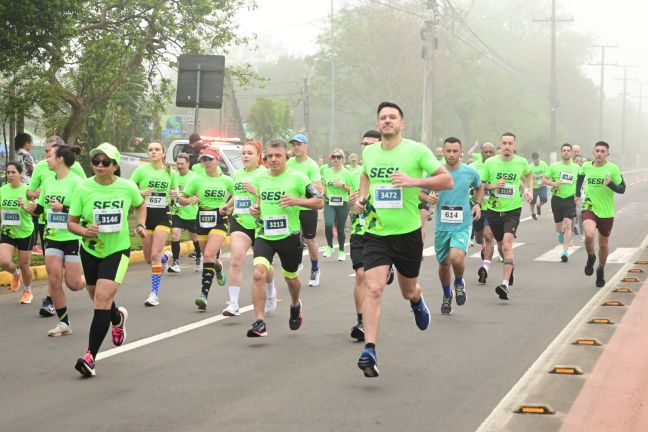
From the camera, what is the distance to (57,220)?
387 inches

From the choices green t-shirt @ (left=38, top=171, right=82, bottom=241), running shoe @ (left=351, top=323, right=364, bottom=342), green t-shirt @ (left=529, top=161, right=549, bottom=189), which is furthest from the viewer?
green t-shirt @ (left=529, top=161, right=549, bottom=189)

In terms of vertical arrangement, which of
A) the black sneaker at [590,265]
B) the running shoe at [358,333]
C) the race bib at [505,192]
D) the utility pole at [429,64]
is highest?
the utility pole at [429,64]

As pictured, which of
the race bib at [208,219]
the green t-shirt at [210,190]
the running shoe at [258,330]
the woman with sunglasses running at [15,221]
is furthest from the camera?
the green t-shirt at [210,190]

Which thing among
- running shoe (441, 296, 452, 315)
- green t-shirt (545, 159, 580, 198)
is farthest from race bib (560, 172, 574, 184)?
running shoe (441, 296, 452, 315)

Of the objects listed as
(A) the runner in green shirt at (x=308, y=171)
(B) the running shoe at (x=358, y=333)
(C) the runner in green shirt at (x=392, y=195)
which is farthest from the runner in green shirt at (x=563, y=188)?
(C) the runner in green shirt at (x=392, y=195)

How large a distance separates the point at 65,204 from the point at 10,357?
1859 millimetres

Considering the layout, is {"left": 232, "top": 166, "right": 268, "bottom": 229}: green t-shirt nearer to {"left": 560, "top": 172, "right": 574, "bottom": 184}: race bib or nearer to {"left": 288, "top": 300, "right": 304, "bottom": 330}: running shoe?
{"left": 288, "top": 300, "right": 304, "bottom": 330}: running shoe

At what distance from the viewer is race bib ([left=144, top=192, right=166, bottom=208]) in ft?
41.5

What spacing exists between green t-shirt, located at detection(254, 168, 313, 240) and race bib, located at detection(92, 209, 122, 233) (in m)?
1.68

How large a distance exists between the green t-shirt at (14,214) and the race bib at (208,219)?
6.55 ft

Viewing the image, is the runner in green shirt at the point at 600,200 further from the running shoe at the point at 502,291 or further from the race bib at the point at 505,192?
the running shoe at the point at 502,291

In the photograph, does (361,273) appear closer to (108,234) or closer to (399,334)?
(399,334)

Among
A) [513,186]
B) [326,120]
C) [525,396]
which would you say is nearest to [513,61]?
[326,120]

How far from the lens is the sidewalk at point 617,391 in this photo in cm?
638
